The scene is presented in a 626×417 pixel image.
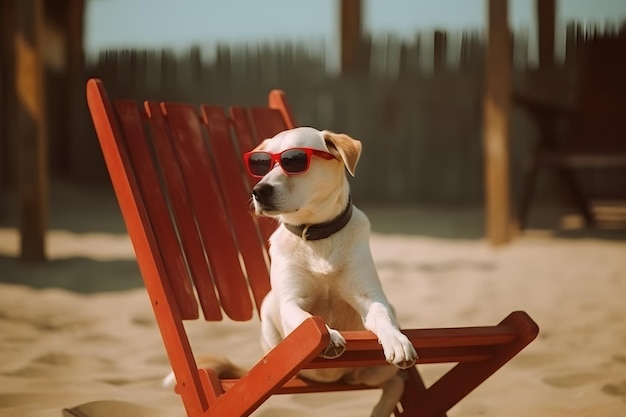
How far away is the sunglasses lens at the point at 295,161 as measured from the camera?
2.25 m

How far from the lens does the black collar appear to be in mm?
2324

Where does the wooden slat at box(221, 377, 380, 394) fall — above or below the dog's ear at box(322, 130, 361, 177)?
below

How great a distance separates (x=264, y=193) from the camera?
7.26 feet

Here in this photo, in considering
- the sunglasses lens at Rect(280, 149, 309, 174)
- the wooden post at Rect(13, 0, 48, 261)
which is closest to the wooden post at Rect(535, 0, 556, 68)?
the wooden post at Rect(13, 0, 48, 261)

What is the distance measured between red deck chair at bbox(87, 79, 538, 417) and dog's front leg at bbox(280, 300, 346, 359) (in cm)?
4

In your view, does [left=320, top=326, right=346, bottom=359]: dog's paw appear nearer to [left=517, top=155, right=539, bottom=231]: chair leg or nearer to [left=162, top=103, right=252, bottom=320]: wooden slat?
[left=162, top=103, right=252, bottom=320]: wooden slat

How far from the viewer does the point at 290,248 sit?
7.74 feet

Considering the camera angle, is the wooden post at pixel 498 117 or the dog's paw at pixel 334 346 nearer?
the dog's paw at pixel 334 346

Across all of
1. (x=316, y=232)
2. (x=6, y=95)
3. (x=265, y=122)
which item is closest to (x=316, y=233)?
(x=316, y=232)

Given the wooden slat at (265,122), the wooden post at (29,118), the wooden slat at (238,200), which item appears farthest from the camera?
the wooden post at (29,118)

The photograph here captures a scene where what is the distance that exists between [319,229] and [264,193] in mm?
207

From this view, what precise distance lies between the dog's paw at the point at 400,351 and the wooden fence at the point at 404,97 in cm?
707

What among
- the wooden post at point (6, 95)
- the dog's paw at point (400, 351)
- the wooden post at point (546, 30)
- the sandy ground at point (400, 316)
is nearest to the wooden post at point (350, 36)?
the wooden post at point (546, 30)

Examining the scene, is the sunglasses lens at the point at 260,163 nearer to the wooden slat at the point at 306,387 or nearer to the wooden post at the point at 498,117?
the wooden slat at the point at 306,387
